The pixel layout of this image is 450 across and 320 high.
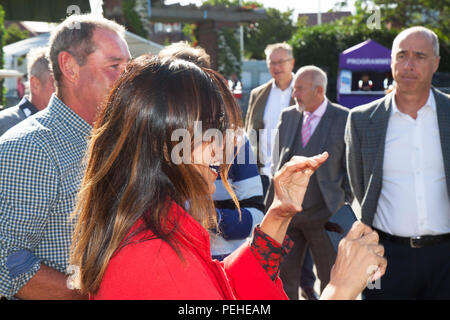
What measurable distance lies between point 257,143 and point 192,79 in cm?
448

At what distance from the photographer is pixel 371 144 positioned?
337 centimetres

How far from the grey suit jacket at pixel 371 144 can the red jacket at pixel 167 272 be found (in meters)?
2.24

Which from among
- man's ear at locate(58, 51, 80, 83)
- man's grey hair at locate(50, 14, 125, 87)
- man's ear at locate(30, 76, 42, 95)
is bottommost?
man's ear at locate(30, 76, 42, 95)

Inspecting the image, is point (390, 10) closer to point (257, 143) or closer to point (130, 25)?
point (130, 25)

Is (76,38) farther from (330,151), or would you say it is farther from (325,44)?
(325,44)

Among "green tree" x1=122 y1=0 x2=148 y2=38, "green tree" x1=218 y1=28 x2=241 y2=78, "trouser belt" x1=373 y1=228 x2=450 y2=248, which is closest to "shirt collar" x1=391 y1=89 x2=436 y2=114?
"trouser belt" x1=373 y1=228 x2=450 y2=248

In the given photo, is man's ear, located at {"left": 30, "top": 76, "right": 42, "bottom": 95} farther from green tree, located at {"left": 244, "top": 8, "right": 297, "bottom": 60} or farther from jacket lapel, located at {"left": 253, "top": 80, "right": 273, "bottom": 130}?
green tree, located at {"left": 244, "top": 8, "right": 297, "bottom": 60}

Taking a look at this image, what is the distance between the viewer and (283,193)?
1.71 meters

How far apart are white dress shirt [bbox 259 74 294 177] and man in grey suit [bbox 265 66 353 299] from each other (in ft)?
1.94

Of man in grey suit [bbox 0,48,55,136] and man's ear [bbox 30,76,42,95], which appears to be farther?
man's ear [bbox 30,76,42,95]

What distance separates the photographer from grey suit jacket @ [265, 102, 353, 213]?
14.8 ft

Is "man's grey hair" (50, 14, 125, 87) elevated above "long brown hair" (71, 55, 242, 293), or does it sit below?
above

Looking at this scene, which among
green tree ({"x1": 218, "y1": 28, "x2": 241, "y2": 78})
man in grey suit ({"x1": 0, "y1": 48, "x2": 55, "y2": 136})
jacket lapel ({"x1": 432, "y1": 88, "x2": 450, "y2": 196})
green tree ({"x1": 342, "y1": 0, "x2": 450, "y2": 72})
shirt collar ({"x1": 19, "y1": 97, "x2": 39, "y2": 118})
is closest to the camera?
jacket lapel ({"x1": 432, "y1": 88, "x2": 450, "y2": 196})
